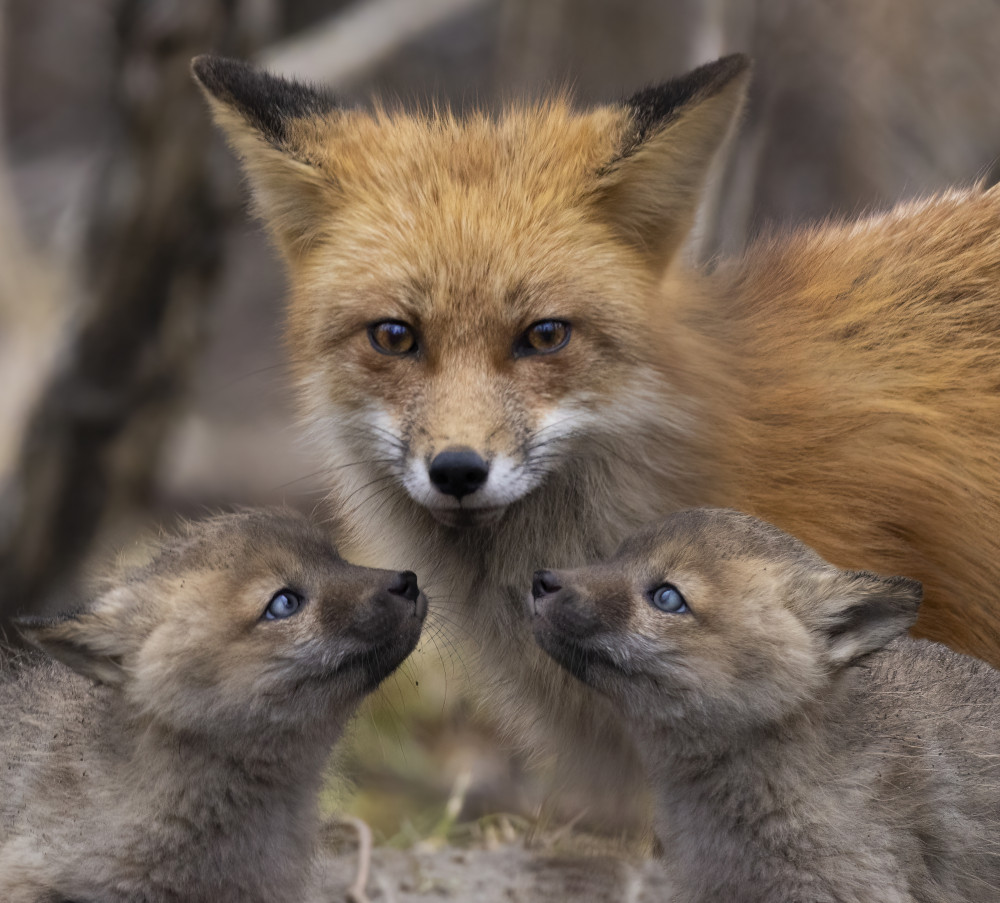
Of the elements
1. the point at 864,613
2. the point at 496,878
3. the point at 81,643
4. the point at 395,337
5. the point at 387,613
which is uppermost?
the point at 395,337

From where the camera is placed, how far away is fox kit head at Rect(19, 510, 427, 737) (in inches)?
147

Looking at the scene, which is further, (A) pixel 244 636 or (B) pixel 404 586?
(B) pixel 404 586

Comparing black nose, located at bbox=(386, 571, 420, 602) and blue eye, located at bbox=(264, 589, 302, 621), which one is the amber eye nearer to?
black nose, located at bbox=(386, 571, 420, 602)

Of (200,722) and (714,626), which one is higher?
(714,626)

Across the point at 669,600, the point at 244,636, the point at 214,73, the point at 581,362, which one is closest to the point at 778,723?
the point at 669,600

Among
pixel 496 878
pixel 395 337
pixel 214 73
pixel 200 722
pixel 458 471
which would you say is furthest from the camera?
pixel 496 878

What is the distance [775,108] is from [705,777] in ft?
18.6

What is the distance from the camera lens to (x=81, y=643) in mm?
3785

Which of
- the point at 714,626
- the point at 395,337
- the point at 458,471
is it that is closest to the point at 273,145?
the point at 395,337

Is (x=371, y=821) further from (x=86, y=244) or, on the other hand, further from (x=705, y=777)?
(x=86, y=244)

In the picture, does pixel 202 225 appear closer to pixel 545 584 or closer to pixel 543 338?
pixel 543 338

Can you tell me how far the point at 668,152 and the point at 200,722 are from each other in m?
2.43

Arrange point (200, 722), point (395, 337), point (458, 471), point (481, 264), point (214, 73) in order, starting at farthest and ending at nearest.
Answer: point (214, 73), point (395, 337), point (481, 264), point (458, 471), point (200, 722)

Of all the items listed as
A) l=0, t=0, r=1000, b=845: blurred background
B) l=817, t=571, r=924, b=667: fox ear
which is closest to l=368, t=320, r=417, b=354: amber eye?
l=817, t=571, r=924, b=667: fox ear
